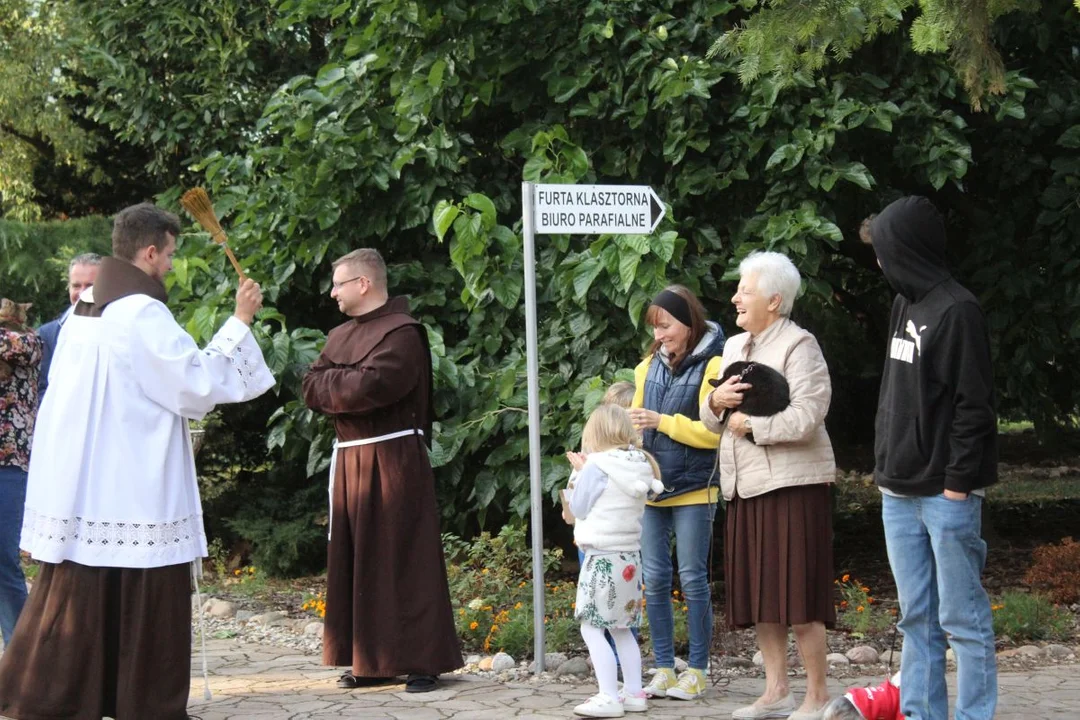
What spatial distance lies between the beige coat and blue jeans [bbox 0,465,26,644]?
312 centimetres

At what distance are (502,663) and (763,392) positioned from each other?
220 cm

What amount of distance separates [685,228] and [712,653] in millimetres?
2732

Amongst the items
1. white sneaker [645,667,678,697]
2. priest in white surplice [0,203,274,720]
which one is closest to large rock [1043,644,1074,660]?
white sneaker [645,667,678,697]

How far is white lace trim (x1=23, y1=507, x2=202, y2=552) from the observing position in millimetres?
4953

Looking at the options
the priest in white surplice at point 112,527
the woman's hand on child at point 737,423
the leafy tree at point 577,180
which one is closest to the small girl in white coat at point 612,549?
the woman's hand on child at point 737,423

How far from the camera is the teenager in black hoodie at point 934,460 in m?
4.50

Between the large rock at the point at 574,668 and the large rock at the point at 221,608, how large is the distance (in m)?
2.99

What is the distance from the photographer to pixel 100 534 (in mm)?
4965

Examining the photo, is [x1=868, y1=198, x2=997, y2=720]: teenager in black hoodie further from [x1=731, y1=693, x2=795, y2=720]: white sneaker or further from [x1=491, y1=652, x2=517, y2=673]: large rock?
[x1=491, y1=652, x2=517, y2=673]: large rock

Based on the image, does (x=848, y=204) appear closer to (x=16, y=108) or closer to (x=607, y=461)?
(x=607, y=461)

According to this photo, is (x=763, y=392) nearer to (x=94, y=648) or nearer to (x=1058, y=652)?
(x=94, y=648)

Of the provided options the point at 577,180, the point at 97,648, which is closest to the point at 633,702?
the point at 97,648

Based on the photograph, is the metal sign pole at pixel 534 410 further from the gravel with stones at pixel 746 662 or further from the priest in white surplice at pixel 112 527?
the priest in white surplice at pixel 112 527

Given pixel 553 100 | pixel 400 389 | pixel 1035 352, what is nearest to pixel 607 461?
pixel 400 389
